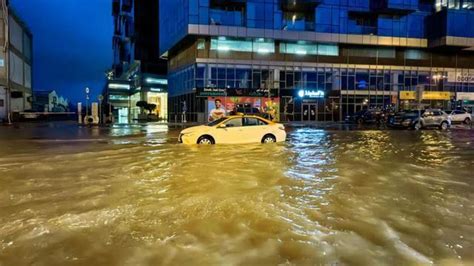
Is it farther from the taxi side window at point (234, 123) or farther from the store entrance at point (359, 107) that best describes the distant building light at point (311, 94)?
the taxi side window at point (234, 123)

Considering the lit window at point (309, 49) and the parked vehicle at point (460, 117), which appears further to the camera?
the lit window at point (309, 49)

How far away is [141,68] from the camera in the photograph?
2746 inches

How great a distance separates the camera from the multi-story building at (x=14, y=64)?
4881 centimetres

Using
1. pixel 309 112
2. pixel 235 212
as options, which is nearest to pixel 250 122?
pixel 235 212

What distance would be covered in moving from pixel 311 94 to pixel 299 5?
10.4 meters

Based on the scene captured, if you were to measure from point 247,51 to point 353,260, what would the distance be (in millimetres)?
44876

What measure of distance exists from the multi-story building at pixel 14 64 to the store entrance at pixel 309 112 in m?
32.8

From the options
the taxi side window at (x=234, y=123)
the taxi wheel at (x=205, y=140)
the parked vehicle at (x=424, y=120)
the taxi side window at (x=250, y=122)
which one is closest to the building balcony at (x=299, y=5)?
the parked vehicle at (x=424, y=120)

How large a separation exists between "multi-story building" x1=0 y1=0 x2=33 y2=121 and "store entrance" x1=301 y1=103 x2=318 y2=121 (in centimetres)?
3280

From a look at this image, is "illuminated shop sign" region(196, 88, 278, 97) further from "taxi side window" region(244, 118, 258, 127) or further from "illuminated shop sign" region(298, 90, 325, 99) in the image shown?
"taxi side window" region(244, 118, 258, 127)

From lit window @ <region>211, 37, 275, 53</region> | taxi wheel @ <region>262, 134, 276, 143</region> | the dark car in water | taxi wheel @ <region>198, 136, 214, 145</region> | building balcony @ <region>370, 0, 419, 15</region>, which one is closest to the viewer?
taxi wheel @ <region>198, 136, 214, 145</region>

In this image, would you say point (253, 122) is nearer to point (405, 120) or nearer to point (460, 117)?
point (405, 120)

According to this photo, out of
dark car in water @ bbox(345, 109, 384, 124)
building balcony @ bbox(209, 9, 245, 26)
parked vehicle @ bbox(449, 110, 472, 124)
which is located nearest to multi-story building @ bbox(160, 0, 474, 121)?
building balcony @ bbox(209, 9, 245, 26)

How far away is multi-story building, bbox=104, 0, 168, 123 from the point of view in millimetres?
68125
